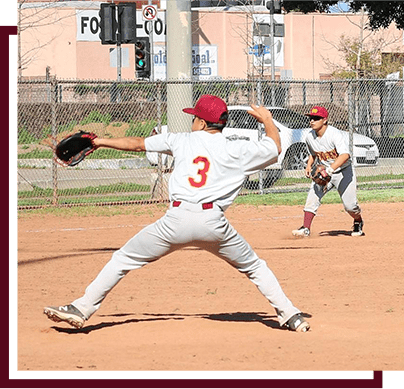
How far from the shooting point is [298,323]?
8.00 metres

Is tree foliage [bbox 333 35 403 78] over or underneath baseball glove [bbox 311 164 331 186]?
over

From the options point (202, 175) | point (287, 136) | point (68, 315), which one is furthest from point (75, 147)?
point (287, 136)

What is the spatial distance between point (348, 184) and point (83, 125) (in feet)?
56.6

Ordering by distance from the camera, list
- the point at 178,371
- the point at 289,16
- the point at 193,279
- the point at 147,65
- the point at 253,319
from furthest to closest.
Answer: the point at 289,16 → the point at 147,65 → the point at 193,279 → the point at 253,319 → the point at 178,371

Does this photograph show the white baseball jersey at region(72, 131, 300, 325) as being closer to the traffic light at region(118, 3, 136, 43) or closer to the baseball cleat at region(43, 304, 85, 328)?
the baseball cleat at region(43, 304, 85, 328)

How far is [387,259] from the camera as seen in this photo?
480 inches

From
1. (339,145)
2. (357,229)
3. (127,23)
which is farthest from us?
(127,23)

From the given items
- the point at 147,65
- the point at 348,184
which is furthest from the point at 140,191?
the point at 348,184

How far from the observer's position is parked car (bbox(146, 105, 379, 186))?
2223 centimetres

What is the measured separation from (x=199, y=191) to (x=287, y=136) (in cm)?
1504

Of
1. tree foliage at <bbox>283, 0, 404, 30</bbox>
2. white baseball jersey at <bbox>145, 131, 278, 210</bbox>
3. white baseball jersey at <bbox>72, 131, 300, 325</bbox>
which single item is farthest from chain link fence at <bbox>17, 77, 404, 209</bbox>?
white baseball jersey at <bbox>145, 131, 278, 210</bbox>

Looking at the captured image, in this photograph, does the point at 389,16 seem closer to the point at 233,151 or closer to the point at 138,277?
the point at 138,277

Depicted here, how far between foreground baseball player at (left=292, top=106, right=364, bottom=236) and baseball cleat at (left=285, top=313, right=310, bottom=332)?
18.7 ft

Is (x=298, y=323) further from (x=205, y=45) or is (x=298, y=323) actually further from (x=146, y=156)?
(x=205, y=45)
